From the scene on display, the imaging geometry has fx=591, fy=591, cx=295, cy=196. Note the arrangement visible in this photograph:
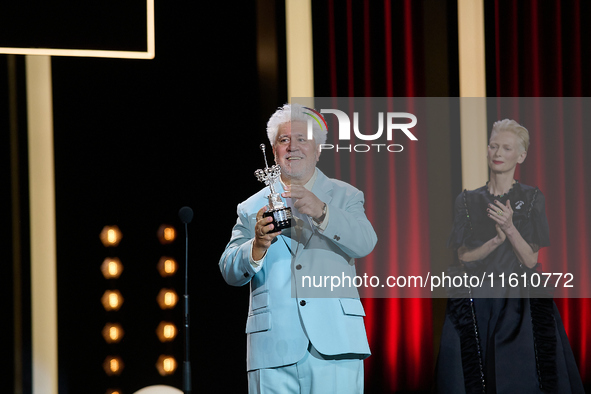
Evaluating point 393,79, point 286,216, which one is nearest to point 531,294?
point 286,216

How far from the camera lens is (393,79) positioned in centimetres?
355

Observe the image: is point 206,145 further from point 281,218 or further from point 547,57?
point 547,57

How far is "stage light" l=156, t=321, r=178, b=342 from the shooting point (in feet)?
11.1

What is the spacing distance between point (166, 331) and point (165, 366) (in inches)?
7.8

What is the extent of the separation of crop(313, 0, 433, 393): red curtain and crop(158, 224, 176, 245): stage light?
44.7 inches

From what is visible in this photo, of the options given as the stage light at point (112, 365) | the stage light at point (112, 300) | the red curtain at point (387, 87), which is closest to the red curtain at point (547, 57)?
the red curtain at point (387, 87)

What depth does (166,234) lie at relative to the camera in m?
3.42

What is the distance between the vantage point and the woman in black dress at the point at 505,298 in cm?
248

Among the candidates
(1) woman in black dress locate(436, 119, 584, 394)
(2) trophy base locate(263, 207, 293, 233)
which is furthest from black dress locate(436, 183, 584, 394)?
(2) trophy base locate(263, 207, 293, 233)

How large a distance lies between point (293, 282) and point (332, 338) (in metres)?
0.23

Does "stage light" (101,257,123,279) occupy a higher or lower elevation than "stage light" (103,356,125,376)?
higher

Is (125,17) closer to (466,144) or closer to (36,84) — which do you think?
(36,84)

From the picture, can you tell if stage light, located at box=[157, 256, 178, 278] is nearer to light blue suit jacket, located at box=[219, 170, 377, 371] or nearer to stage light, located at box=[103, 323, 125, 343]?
stage light, located at box=[103, 323, 125, 343]
